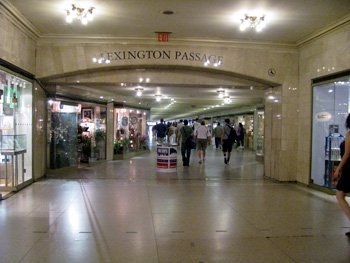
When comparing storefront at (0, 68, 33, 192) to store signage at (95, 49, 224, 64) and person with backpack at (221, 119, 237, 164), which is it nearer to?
store signage at (95, 49, 224, 64)

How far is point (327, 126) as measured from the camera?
9047mm

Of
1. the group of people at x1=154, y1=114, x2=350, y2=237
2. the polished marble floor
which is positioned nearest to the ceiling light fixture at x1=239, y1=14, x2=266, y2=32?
A: the group of people at x1=154, y1=114, x2=350, y2=237

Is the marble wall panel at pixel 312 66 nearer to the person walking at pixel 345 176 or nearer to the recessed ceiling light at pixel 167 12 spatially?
the person walking at pixel 345 176

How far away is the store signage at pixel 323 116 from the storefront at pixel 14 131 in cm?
694

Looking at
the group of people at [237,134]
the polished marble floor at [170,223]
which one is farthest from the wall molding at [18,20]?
the group of people at [237,134]

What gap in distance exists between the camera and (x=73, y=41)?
9711 mm

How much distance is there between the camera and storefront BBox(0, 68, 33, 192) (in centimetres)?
798

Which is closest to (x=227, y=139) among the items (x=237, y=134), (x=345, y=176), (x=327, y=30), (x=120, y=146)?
(x=120, y=146)

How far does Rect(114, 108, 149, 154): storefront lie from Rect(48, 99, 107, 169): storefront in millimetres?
816

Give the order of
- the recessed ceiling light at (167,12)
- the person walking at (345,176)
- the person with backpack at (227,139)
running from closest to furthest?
the person walking at (345,176) → the recessed ceiling light at (167,12) → the person with backpack at (227,139)

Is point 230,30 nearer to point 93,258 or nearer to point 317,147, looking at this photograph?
point 317,147

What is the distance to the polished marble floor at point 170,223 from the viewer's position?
14.6 ft

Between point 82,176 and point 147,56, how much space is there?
12.3 ft

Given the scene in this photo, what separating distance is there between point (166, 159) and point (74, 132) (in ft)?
12.2
